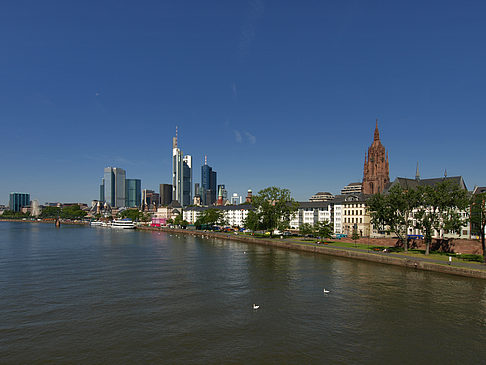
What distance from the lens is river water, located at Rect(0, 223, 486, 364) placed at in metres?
27.8

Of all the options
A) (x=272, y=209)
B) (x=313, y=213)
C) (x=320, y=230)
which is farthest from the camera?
(x=313, y=213)

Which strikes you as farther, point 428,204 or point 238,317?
point 428,204

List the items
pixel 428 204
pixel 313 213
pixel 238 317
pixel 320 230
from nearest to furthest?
pixel 238 317 < pixel 428 204 < pixel 320 230 < pixel 313 213

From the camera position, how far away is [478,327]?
3400 centimetres

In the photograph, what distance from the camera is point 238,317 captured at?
36250 mm

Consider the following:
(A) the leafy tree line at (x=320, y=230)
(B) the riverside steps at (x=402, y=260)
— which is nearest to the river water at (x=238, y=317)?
(B) the riverside steps at (x=402, y=260)

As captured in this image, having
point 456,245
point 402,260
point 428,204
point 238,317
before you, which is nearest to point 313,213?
point 428,204

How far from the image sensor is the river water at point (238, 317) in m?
27.8

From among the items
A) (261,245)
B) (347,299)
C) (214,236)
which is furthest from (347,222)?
(347,299)

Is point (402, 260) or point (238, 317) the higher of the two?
point (238, 317)

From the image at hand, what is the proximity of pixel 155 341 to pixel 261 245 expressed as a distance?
90.8m

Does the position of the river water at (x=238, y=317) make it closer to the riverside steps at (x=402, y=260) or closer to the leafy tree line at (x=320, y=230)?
the riverside steps at (x=402, y=260)

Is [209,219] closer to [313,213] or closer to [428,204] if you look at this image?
[313,213]

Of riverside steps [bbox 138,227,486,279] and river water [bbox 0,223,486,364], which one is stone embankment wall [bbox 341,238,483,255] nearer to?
riverside steps [bbox 138,227,486,279]
